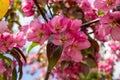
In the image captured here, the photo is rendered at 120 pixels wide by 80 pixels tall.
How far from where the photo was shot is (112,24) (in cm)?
162

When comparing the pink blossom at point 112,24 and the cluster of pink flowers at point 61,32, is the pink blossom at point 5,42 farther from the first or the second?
the pink blossom at point 112,24

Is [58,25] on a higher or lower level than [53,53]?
higher

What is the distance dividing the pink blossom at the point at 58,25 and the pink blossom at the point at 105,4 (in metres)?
0.18

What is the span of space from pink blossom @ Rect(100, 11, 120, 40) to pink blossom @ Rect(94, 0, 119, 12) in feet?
0.12

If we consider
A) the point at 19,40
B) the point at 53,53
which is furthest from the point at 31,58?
Answer: the point at 53,53

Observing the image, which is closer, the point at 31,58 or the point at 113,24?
the point at 113,24

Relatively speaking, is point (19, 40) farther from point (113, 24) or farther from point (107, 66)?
point (107, 66)

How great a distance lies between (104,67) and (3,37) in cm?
349

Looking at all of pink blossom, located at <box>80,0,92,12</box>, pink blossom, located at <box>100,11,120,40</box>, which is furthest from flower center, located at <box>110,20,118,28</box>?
pink blossom, located at <box>80,0,92,12</box>

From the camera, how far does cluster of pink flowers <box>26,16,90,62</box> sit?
5.13ft

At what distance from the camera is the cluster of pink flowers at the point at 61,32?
1.56 metres

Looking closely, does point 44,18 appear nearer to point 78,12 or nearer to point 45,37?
point 45,37

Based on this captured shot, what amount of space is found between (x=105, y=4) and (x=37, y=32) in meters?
0.37

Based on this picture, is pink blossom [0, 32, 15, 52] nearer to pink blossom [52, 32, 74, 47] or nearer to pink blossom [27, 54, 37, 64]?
pink blossom [52, 32, 74, 47]
